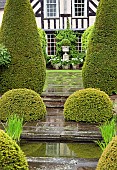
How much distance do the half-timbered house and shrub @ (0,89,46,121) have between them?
591 inches

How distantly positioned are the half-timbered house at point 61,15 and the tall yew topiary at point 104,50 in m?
12.3

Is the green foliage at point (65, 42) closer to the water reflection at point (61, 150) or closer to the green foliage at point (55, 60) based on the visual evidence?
the green foliage at point (55, 60)

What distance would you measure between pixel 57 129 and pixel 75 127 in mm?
426

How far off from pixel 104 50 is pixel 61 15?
42.5 ft

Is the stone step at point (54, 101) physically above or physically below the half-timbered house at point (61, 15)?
below

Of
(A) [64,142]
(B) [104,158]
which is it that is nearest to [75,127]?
(A) [64,142]

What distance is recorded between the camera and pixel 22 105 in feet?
28.8

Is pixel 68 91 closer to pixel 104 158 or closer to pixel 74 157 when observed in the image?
pixel 74 157

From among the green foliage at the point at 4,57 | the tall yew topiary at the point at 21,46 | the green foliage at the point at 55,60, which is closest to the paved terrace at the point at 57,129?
the tall yew topiary at the point at 21,46

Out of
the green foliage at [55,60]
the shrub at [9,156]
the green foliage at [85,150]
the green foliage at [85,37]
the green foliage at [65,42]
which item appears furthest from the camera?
the green foliage at [65,42]

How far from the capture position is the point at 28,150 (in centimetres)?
701

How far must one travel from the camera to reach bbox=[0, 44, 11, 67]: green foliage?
34.8 ft

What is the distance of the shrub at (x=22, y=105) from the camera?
873 centimetres

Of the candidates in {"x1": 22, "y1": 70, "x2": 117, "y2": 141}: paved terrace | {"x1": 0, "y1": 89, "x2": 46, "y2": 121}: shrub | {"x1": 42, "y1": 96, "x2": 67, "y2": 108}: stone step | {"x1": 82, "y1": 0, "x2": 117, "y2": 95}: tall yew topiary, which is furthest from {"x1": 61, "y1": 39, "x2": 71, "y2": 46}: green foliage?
{"x1": 0, "y1": 89, "x2": 46, "y2": 121}: shrub
